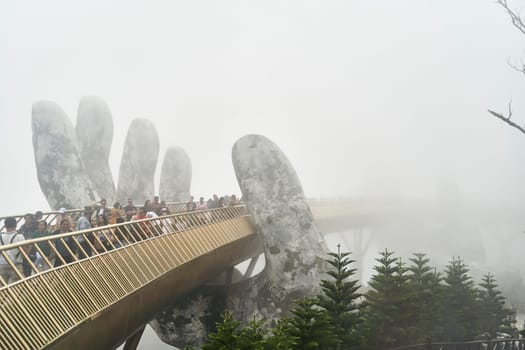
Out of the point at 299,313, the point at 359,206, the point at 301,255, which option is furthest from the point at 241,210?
the point at 359,206

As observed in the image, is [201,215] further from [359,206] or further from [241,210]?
[359,206]

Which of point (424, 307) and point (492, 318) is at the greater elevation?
point (424, 307)

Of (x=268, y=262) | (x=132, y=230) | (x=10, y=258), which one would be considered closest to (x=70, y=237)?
(x=10, y=258)

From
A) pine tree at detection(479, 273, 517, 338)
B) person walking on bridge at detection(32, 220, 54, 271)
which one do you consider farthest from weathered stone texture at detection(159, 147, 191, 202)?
person walking on bridge at detection(32, 220, 54, 271)

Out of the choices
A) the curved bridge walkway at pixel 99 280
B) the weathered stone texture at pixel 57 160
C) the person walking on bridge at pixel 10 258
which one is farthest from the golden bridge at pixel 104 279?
the weathered stone texture at pixel 57 160

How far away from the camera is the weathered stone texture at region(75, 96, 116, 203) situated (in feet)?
99.3

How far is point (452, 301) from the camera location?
1852cm

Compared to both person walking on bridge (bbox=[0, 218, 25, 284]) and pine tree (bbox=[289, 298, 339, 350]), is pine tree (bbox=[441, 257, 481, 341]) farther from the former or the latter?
person walking on bridge (bbox=[0, 218, 25, 284])

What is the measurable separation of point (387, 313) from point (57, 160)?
18646mm

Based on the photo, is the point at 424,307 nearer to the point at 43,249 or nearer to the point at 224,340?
the point at 224,340

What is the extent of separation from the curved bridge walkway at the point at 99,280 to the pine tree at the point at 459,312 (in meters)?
8.68

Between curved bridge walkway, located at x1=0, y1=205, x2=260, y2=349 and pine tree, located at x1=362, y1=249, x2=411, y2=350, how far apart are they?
531cm

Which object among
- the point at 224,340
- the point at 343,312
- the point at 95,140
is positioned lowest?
the point at 343,312

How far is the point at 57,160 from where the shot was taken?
25.7m
